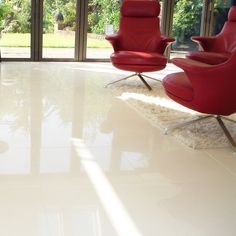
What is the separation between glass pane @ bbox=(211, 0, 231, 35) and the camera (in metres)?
7.40

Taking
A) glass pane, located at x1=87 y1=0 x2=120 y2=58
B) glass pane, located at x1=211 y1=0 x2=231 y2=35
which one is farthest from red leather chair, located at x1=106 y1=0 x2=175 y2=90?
glass pane, located at x1=211 y1=0 x2=231 y2=35

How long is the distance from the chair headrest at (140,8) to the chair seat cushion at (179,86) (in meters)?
2.34

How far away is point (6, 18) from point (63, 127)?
4071mm

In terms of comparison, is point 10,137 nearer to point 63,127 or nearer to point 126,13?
point 63,127

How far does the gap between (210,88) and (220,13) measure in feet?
16.7

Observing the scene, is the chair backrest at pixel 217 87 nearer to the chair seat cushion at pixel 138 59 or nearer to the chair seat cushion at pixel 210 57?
the chair seat cushion at pixel 138 59

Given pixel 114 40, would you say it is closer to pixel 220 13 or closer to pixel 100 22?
pixel 100 22

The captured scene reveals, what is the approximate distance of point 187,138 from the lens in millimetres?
3061

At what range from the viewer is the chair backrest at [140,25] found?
5.41m

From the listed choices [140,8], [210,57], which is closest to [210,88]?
[210,57]

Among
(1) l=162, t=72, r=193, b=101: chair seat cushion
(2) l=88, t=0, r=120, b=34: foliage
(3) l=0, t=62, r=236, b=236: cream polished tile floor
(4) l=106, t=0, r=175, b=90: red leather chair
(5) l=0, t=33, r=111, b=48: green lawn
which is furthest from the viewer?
(2) l=88, t=0, r=120, b=34: foliage

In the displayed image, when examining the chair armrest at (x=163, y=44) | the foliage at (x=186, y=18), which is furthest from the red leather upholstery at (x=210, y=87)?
the foliage at (x=186, y=18)

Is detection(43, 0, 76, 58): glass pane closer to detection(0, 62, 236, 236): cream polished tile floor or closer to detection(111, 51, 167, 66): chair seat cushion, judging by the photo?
detection(111, 51, 167, 66): chair seat cushion

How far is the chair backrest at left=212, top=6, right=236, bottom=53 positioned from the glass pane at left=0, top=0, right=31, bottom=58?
3.18 metres
